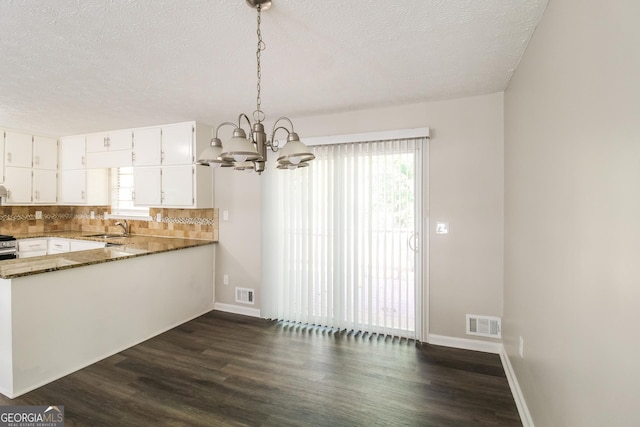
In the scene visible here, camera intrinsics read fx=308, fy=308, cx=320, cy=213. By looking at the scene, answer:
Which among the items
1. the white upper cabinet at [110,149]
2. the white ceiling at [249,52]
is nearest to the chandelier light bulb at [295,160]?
the white ceiling at [249,52]

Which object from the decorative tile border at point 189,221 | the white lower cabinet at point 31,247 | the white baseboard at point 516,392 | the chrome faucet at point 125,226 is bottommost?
the white baseboard at point 516,392

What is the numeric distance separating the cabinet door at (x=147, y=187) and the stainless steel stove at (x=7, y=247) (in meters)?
1.78

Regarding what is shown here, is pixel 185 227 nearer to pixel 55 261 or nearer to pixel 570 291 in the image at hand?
pixel 55 261

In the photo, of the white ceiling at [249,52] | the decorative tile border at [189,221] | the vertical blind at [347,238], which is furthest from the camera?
the decorative tile border at [189,221]

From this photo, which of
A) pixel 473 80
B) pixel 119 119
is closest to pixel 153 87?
pixel 119 119

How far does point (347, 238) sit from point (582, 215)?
2306 millimetres

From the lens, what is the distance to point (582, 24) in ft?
3.89

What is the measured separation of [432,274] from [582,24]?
233cm

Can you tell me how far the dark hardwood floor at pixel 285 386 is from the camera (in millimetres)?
2021

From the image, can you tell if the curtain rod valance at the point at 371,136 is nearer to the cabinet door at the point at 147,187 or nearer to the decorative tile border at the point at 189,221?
the decorative tile border at the point at 189,221

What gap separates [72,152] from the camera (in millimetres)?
4688

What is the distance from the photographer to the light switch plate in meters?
3.04

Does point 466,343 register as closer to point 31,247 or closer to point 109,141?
point 109,141

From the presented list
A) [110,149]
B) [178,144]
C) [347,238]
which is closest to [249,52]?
[347,238]
